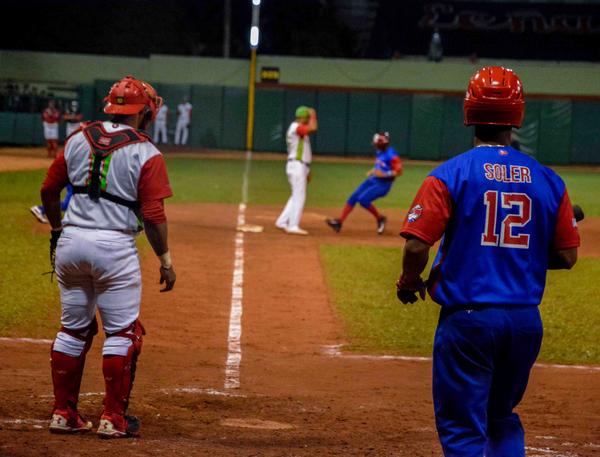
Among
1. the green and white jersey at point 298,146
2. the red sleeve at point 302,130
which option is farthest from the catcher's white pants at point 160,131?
the red sleeve at point 302,130

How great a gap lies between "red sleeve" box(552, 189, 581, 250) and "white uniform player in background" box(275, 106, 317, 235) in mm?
12319

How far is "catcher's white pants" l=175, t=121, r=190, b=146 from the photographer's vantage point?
144 ft

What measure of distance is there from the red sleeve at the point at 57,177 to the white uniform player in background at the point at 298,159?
10688 millimetres

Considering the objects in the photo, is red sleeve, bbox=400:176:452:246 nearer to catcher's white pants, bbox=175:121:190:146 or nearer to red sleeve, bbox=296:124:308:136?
red sleeve, bbox=296:124:308:136

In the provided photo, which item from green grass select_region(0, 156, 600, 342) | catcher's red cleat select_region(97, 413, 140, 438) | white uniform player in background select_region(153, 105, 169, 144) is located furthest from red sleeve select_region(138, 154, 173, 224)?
white uniform player in background select_region(153, 105, 169, 144)

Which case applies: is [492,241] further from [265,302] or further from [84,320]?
[265,302]

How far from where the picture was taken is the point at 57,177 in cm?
607

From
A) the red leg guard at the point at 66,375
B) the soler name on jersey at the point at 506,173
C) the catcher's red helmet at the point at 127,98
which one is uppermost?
the catcher's red helmet at the point at 127,98

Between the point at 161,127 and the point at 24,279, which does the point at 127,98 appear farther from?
the point at 161,127

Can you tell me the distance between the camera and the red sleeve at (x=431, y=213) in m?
4.29

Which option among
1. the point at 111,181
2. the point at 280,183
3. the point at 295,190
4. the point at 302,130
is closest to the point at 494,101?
the point at 111,181

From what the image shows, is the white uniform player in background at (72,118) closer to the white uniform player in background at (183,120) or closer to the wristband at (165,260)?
the white uniform player in background at (183,120)

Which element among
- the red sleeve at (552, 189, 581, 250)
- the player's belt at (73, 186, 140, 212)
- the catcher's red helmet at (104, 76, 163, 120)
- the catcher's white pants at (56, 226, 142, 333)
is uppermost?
the catcher's red helmet at (104, 76, 163, 120)

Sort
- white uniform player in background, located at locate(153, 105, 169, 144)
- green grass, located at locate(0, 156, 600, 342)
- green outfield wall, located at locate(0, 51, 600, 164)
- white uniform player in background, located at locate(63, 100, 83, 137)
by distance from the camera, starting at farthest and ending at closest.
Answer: white uniform player in background, located at locate(153, 105, 169, 144) < green outfield wall, located at locate(0, 51, 600, 164) < white uniform player in background, located at locate(63, 100, 83, 137) < green grass, located at locate(0, 156, 600, 342)
